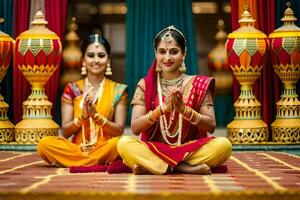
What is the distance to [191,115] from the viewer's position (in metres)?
5.52

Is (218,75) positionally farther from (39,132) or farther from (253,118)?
(39,132)

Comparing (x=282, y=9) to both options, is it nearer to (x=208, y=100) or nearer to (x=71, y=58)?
(x=71, y=58)

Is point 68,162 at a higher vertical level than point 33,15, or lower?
lower

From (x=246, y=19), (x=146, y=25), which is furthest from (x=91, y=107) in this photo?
(x=146, y=25)

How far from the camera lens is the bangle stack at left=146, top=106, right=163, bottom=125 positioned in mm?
5516

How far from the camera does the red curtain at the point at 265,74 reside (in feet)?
27.1

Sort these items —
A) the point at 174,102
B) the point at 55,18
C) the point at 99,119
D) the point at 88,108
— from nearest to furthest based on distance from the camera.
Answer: the point at 174,102
the point at 88,108
the point at 99,119
the point at 55,18

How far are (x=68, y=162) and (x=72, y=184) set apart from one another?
117 cm

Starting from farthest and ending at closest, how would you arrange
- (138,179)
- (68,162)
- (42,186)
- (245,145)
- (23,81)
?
(23,81), (245,145), (68,162), (138,179), (42,186)

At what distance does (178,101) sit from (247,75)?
2584mm

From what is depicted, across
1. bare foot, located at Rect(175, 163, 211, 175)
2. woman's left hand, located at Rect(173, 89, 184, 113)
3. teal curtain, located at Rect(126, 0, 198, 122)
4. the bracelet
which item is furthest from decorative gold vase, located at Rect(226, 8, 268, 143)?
woman's left hand, located at Rect(173, 89, 184, 113)

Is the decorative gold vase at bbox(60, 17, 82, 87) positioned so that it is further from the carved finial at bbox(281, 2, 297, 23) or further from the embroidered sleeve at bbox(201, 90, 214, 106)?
the embroidered sleeve at bbox(201, 90, 214, 106)

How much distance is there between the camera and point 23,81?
27.3 ft

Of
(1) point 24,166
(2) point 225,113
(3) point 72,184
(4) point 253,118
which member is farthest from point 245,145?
(3) point 72,184
